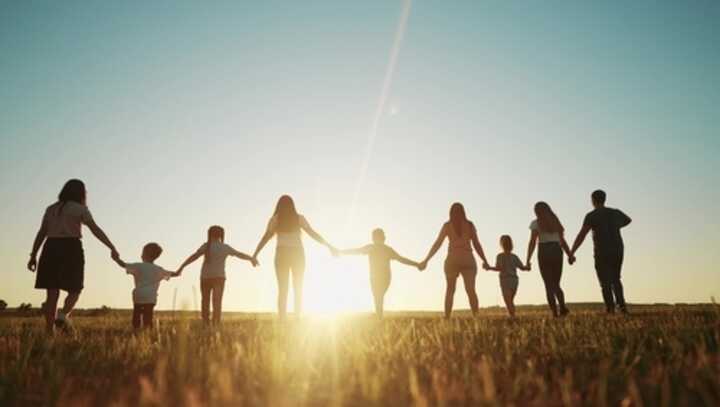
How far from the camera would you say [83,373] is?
340cm

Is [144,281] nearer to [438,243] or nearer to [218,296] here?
[218,296]

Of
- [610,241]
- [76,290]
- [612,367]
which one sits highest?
[610,241]

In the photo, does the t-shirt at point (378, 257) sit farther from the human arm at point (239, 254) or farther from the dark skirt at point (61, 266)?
the dark skirt at point (61, 266)

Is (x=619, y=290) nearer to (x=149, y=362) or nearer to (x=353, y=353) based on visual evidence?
(x=353, y=353)

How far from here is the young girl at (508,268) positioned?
13461 mm

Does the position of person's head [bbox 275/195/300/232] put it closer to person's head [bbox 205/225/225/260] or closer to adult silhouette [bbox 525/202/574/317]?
person's head [bbox 205/225/225/260]

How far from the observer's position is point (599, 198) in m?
12.1

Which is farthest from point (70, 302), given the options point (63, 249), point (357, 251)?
point (357, 251)

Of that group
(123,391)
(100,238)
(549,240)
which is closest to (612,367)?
(123,391)

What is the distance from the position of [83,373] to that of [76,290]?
6.14 meters

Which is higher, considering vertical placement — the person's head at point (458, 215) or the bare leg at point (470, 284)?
the person's head at point (458, 215)

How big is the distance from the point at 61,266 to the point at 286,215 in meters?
4.15

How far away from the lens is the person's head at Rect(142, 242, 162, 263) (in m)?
10.7

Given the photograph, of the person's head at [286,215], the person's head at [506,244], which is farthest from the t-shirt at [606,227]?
the person's head at [286,215]
